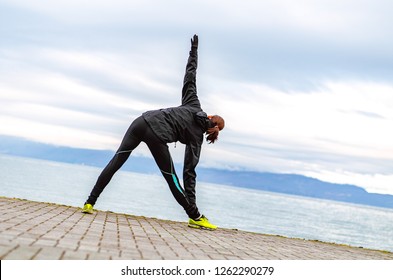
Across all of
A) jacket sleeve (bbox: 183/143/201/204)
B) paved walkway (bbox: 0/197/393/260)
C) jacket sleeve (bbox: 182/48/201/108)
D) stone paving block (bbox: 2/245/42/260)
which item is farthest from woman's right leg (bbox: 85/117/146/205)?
stone paving block (bbox: 2/245/42/260)

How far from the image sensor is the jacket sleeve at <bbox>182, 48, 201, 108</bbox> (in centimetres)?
922

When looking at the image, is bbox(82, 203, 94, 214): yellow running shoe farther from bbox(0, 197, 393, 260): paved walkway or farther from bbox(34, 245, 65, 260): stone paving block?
bbox(34, 245, 65, 260): stone paving block

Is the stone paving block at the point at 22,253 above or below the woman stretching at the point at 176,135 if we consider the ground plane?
below

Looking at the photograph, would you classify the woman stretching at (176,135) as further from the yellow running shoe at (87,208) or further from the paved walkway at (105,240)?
the paved walkway at (105,240)

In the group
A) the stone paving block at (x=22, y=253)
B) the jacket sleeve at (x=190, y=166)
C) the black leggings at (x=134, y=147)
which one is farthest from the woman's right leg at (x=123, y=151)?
the stone paving block at (x=22, y=253)

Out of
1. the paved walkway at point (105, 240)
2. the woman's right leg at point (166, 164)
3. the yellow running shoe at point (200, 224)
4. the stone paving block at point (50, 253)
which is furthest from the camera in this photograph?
the yellow running shoe at point (200, 224)

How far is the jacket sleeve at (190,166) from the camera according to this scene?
920 centimetres

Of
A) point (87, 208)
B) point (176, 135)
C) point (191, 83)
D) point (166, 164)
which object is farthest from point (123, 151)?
point (191, 83)

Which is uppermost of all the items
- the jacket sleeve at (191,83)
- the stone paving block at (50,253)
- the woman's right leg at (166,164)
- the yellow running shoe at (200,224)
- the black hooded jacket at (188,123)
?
the jacket sleeve at (191,83)

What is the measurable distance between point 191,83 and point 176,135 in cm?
96

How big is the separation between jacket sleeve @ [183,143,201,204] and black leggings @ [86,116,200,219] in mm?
205
